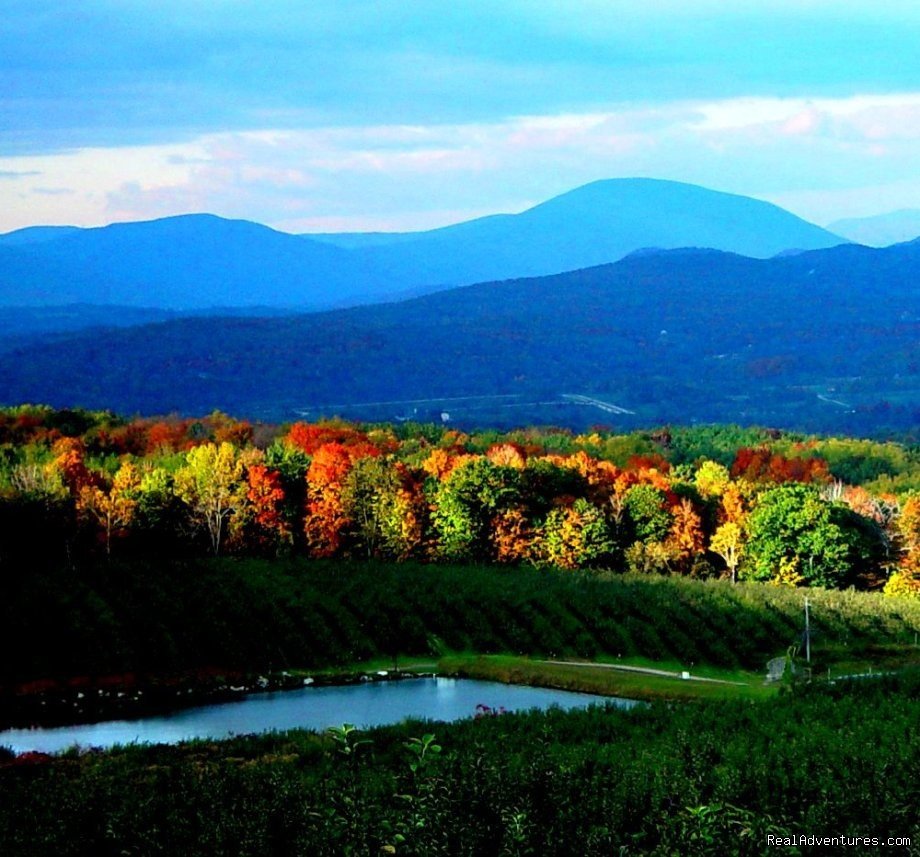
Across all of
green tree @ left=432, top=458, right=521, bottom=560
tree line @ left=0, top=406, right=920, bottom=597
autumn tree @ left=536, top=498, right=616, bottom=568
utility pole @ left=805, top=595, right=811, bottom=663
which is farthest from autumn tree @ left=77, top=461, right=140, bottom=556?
utility pole @ left=805, top=595, right=811, bottom=663

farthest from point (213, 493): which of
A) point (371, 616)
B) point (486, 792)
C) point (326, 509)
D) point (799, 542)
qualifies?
point (486, 792)

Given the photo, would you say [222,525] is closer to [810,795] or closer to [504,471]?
[504,471]

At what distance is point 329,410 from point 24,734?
16177cm

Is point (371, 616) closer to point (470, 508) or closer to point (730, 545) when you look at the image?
point (470, 508)

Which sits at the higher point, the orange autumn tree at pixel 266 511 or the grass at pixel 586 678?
the orange autumn tree at pixel 266 511

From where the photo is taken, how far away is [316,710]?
27578 millimetres

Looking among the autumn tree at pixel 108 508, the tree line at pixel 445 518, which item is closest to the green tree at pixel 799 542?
the tree line at pixel 445 518

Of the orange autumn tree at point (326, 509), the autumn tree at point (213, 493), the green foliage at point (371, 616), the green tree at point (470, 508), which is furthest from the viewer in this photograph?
the orange autumn tree at point (326, 509)

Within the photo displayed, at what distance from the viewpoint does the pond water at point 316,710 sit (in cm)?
2503

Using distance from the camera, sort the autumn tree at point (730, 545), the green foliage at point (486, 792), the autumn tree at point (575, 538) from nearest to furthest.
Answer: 1. the green foliage at point (486, 792)
2. the autumn tree at point (575, 538)
3. the autumn tree at point (730, 545)

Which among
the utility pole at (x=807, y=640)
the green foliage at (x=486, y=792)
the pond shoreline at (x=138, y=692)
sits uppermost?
the green foliage at (x=486, y=792)

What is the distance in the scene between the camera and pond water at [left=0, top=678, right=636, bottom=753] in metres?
25.0

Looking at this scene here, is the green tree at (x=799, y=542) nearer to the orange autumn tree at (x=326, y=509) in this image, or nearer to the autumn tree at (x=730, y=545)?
the autumn tree at (x=730, y=545)

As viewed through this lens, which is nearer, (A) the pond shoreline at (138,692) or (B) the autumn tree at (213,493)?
(A) the pond shoreline at (138,692)
